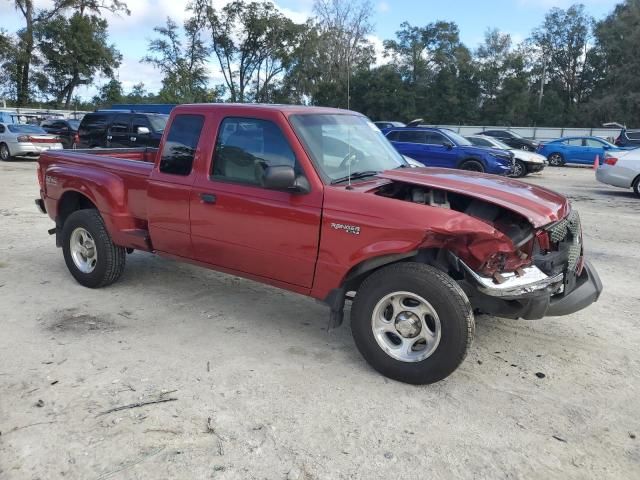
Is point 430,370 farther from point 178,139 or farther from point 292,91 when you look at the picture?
point 292,91

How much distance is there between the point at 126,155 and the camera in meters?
6.28

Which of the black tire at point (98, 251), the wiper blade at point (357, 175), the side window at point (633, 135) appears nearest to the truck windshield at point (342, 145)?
the wiper blade at point (357, 175)

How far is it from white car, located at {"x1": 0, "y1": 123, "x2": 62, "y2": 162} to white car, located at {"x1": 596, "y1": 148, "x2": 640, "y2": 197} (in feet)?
59.7

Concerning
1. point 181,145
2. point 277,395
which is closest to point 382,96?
point 181,145

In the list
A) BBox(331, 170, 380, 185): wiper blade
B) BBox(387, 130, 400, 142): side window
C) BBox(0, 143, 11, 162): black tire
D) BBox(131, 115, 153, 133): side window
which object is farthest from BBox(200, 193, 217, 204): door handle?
BBox(0, 143, 11, 162): black tire

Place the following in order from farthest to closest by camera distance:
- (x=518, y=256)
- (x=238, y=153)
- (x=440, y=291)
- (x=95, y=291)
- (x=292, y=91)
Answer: (x=292, y=91), (x=95, y=291), (x=238, y=153), (x=518, y=256), (x=440, y=291)

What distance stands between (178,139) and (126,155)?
1.95 metres

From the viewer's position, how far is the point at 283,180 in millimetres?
3660

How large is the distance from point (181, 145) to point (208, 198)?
64 centimetres

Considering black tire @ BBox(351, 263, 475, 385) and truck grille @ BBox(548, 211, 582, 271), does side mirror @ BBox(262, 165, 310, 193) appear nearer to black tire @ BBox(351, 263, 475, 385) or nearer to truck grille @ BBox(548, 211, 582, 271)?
black tire @ BBox(351, 263, 475, 385)

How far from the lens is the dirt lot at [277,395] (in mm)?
2814

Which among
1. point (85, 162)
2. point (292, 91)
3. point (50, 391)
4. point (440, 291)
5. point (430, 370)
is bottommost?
point (50, 391)

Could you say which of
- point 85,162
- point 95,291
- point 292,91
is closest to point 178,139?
point 85,162

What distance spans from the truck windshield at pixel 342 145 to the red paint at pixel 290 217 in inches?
4.0
